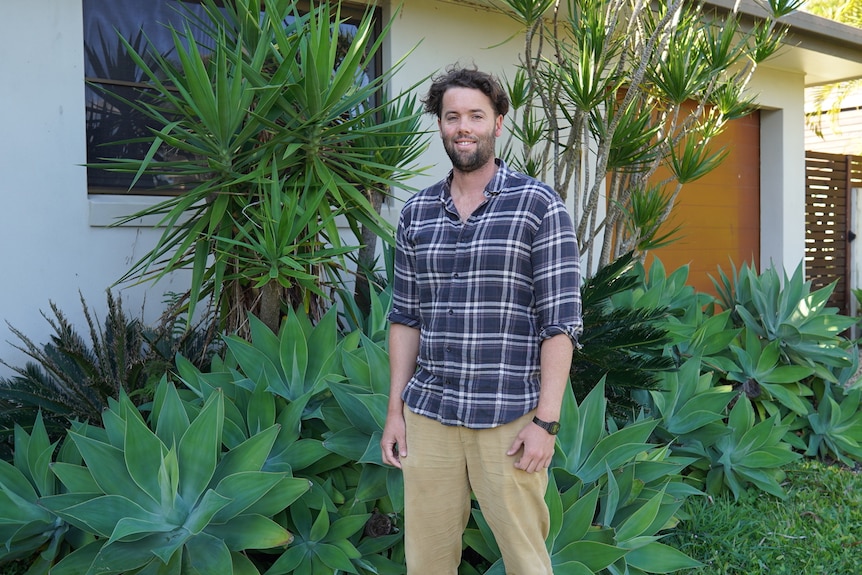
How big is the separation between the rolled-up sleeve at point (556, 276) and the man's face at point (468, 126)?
0.27 metres

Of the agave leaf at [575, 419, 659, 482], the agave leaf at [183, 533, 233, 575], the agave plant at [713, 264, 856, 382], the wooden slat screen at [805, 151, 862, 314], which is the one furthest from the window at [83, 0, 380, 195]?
the wooden slat screen at [805, 151, 862, 314]

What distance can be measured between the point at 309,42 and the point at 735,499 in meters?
3.26

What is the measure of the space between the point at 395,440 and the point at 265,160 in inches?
79.6

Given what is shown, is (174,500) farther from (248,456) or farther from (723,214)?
(723,214)

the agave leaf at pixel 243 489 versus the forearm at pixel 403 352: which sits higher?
the forearm at pixel 403 352

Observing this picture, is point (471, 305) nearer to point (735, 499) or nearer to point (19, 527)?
point (19, 527)

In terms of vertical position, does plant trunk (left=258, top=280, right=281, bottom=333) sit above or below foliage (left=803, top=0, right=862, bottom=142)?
below

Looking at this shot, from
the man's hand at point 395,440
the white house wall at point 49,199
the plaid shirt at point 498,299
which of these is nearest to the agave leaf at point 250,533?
the man's hand at point 395,440

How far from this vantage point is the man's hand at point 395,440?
8.29ft

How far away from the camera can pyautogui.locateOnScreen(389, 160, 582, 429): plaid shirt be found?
2316mm

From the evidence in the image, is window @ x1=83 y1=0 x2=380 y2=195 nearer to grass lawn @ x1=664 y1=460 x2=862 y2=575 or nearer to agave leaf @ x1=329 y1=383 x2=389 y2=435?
agave leaf @ x1=329 y1=383 x2=389 y2=435

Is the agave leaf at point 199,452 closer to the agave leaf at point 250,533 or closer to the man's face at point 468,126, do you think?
the agave leaf at point 250,533

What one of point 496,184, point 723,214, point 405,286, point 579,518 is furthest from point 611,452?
point 723,214

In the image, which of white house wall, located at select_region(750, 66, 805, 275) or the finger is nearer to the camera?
the finger
